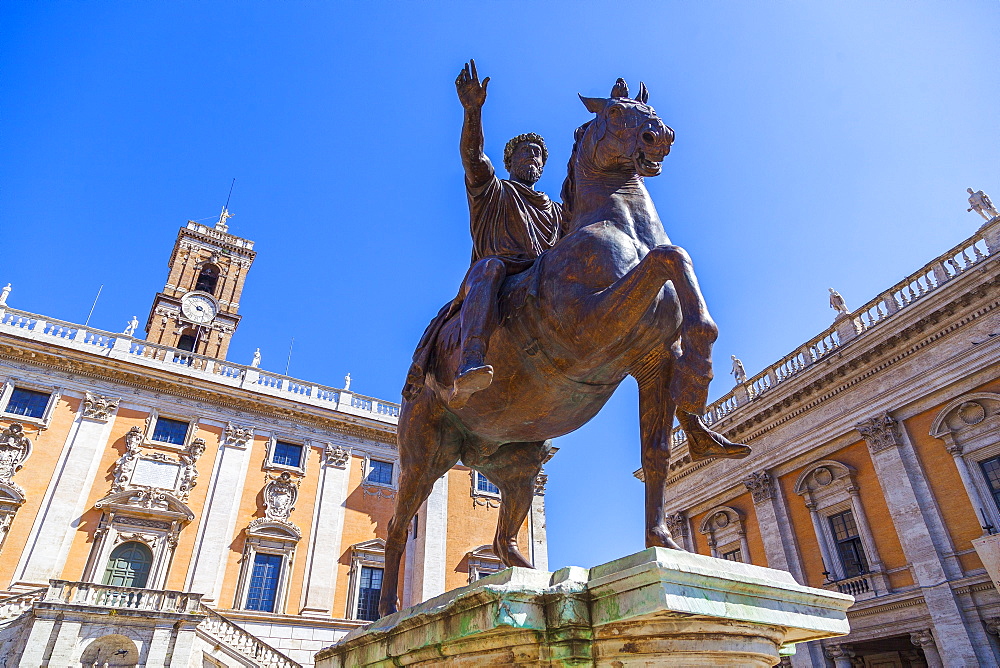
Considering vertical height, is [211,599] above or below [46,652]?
above

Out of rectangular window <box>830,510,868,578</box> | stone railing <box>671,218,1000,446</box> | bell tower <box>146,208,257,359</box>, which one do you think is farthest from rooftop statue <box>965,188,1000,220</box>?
bell tower <box>146,208,257,359</box>

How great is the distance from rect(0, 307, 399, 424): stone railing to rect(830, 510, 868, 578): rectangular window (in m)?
17.8

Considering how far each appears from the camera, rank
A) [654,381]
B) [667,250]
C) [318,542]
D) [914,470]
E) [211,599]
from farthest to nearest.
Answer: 1. [318,542]
2. [211,599]
3. [914,470]
4. [654,381]
5. [667,250]

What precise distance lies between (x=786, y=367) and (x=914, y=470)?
554cm

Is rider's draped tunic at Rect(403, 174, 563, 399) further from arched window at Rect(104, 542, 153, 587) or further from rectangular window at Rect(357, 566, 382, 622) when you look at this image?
rectangular window at Rect(357, 566, 382, 622)

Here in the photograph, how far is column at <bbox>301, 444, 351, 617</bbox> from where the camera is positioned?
23.2 meters

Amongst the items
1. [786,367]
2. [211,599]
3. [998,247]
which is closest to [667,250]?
[998,247]

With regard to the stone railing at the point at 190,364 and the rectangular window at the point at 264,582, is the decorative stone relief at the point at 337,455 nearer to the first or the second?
the stone railing at the point at 190,364

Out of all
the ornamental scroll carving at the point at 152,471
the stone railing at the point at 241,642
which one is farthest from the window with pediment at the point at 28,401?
the stone railing at the point at 241,642

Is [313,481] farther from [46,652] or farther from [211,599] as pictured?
[46,652]

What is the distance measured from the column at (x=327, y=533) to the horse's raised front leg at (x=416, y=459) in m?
21.1

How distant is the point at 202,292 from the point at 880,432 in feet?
127

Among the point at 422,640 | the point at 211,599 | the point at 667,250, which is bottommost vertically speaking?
the point at 422,640

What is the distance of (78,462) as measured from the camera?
855 inches
